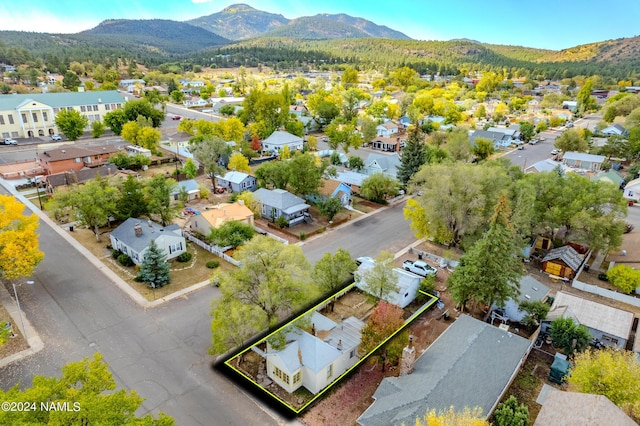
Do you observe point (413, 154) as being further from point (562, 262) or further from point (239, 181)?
point (562, 262)

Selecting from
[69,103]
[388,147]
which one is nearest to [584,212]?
[388,147]

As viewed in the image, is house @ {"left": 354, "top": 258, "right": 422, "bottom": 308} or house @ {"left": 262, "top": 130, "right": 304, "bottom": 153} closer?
house @ {"left": 354, "top": 258, "right": 422, "bottom": 308}

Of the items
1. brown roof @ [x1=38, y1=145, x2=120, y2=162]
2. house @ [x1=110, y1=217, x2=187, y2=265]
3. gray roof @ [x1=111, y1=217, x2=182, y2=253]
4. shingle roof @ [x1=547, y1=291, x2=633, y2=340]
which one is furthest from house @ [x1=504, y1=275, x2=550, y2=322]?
brown roof @ [x1=38, y1=145, x2=120, y2=162]

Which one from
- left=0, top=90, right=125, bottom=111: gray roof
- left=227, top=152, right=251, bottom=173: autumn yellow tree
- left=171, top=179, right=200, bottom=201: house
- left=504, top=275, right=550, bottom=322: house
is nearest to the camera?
left=504, top=275, right=550, bottom=322: house

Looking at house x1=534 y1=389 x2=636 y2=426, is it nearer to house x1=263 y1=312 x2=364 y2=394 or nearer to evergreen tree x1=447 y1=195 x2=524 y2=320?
evergreen tree x1=447 y1=195 x2=524 y2=320

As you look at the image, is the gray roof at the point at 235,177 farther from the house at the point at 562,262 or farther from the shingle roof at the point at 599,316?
the shingle roof at the point at 599,316

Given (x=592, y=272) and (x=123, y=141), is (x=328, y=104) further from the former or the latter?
(x=592, y=272)
